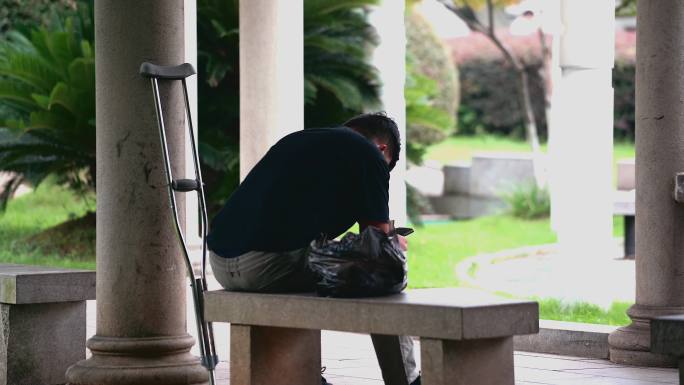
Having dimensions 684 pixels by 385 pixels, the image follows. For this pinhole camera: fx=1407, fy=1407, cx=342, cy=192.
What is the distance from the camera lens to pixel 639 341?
753 cm

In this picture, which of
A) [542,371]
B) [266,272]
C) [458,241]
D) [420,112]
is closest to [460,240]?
[458,241]

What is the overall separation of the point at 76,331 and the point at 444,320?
263 cm

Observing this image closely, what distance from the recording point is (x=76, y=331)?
6.98m

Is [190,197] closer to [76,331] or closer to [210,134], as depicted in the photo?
[210,134]

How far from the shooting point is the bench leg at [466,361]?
16.5ft

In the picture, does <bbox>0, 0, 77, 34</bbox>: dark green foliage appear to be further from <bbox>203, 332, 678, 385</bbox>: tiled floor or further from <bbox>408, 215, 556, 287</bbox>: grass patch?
<bbox>203, 332, 678, 385</bbox>: tiled floor

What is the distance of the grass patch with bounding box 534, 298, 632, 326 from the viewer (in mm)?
9328

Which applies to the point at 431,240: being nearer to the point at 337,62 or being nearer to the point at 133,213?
the point at 337,62

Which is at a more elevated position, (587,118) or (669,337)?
(587,118)

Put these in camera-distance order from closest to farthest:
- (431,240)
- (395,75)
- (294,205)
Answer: (294,205) < (395,75) < (431,240)

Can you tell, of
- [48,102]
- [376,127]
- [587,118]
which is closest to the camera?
[376,127]

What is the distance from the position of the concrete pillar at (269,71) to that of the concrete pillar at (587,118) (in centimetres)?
217

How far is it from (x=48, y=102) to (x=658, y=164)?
24.8 feet

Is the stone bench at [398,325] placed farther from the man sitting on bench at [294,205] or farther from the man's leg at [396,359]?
the man's leg at [396,359]
